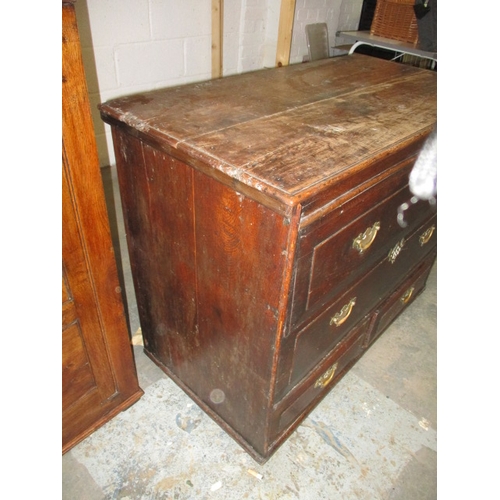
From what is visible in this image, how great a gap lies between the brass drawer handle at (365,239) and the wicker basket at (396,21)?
9.13ft

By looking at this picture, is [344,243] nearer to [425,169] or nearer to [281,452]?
[425,169]

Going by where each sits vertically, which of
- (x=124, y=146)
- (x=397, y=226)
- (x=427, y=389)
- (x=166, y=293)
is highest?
(x=124, y=146)

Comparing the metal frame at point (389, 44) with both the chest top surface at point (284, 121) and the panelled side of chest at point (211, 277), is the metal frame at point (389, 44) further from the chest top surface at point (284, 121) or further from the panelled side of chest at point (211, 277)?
the panelled side of chest at point (211, 277)

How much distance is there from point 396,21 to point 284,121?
2.94 meters

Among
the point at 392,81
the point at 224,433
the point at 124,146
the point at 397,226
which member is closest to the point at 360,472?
the point at 224,433

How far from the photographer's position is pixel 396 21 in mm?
3271

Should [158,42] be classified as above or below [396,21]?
below

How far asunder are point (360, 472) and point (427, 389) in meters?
0.50

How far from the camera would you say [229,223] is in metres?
0.90

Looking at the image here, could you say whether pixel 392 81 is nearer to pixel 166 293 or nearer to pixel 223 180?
pixel 223 180

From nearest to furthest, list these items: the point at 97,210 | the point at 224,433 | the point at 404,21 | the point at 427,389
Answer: the point at 97,210, the point at 224,433, the point at 427,389, the point at 404,21

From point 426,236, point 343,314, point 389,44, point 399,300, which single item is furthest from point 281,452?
point 389,44

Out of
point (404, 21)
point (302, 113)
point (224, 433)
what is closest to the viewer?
point (302, 113)

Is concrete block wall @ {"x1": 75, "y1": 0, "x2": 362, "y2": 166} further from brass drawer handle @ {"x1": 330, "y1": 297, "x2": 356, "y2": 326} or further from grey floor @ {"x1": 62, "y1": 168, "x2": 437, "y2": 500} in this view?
brass drawer handle @ {"x1": 330, "y1": 297, "x2": 356, "y2": 326}
